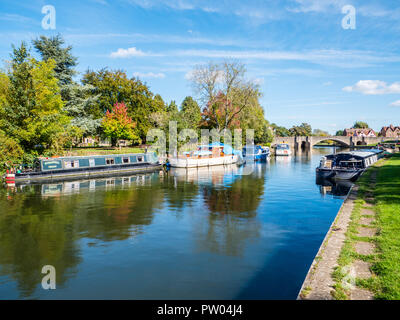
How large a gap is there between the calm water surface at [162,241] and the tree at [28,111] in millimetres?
9687

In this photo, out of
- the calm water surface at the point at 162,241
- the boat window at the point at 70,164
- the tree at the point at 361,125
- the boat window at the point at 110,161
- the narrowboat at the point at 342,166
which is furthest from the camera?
the tree at the point at 361,125

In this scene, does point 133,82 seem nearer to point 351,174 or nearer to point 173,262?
point 351,174

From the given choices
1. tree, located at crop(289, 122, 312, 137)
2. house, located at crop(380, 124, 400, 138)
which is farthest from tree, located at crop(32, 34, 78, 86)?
house, located at crop(380, 124, 400, 138)

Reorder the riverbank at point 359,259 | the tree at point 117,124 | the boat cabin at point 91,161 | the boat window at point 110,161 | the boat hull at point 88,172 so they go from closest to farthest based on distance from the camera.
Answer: the riverbank at point 359,259 < the boat hull at point 88,172 < the boat cabin at point 91,161 < the boat window at point 110,161 < the tree at point 117,124

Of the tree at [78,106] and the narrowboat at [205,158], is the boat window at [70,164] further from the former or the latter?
the tree at [78,106]

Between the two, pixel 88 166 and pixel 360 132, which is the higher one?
pixel 360 132

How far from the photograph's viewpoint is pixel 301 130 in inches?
6506

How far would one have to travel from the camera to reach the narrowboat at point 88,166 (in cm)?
3049

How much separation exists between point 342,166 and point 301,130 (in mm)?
138457

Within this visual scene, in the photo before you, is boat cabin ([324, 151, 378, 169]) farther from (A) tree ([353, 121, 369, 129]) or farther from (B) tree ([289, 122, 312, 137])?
(A) tree ([353, 121, 369, 129])

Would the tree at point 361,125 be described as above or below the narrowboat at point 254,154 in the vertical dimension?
above

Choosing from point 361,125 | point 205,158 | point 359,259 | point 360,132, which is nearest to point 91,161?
point 205,158

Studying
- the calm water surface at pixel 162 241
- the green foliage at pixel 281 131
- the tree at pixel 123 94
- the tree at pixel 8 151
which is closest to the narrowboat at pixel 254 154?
the tree at pixel 123 94

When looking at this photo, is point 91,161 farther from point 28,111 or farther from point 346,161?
point 346,161
